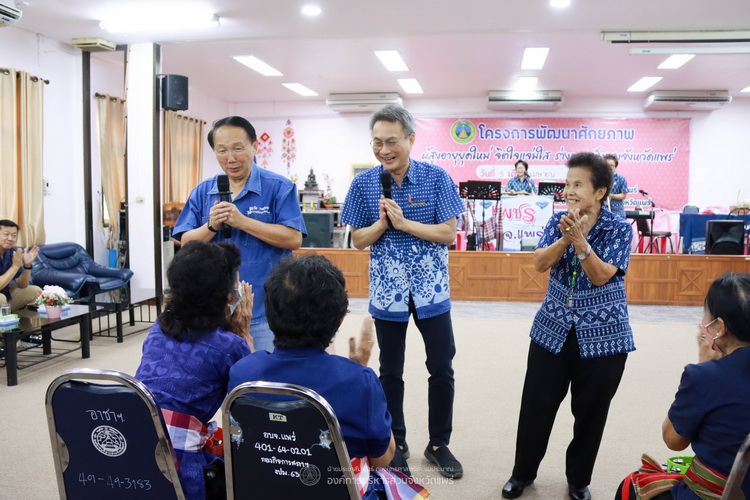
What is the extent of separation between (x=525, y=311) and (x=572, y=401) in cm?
467

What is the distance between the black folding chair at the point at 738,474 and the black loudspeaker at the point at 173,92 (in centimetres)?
642

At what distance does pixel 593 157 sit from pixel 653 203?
985 cm

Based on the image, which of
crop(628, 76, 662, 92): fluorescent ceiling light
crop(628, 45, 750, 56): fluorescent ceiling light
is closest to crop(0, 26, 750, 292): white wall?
crop(628, 76, 662, 92): fluorescent ceiling light

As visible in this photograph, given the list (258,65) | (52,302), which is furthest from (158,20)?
(52,302)

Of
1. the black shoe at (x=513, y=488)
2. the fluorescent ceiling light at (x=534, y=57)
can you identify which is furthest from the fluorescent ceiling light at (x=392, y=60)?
the black shoe at (x=513, y=488)

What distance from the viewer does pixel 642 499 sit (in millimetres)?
1593

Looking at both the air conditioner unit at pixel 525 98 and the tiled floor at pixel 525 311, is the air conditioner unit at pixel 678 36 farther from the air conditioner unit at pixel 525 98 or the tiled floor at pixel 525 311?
the air conditioner unit at pixel 525 98

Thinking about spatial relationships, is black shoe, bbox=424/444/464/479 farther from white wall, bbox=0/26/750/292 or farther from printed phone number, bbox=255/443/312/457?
white wall, bbox=0/26/750/292

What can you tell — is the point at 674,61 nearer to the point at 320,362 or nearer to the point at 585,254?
the point at 585,254

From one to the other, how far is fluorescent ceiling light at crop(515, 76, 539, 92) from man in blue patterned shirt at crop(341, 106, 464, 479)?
24.6 ft

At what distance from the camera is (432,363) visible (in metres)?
2.52

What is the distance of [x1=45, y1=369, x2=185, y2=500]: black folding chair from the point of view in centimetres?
137

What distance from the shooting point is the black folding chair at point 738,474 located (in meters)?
1.23

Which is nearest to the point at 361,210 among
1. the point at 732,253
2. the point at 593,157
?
the point at 593,157
